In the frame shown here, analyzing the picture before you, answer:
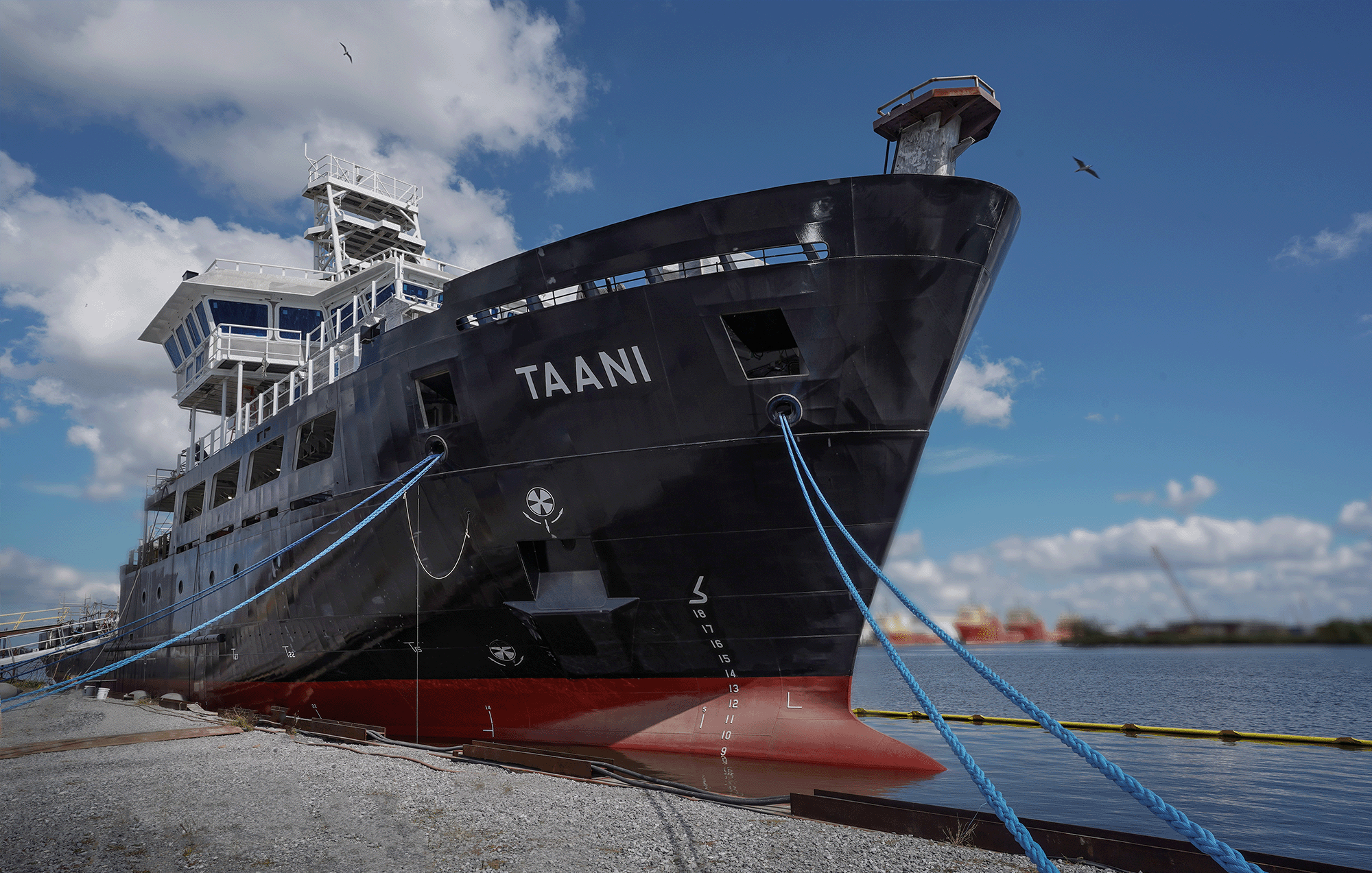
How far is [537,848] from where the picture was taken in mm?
4965

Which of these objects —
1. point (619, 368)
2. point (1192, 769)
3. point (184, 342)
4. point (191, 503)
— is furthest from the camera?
point (184, 342)

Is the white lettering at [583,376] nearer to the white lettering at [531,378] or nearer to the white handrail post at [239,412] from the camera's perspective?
the white lettering at [531,378]

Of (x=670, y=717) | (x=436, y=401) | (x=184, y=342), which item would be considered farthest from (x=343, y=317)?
(x=670, y=717)

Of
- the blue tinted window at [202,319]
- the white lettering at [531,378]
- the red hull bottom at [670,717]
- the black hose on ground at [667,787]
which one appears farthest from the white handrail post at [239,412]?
the black hose on ground at [667,787]

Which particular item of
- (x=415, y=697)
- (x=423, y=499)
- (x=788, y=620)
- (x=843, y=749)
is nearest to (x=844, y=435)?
(x=788, y=620)

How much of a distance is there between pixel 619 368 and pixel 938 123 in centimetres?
450

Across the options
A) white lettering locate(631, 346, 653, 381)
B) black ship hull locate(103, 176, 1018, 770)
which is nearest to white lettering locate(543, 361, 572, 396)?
black ship hull locate(103, 176, 1018, 770)

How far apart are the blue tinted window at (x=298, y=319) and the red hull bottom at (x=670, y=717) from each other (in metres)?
11.0

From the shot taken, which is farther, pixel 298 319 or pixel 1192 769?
pixel 298 319

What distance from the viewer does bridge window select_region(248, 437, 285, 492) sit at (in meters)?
14.3

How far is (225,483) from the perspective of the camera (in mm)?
17656

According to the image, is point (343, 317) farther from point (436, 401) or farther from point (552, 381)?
point (552, 381)

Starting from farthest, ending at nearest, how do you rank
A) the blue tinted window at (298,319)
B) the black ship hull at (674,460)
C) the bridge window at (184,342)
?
the bridge window at (184,342) → the blue tinted window at (298,319) → the black ship hull at (674,460)

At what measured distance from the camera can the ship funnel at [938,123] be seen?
7977 millimetres
